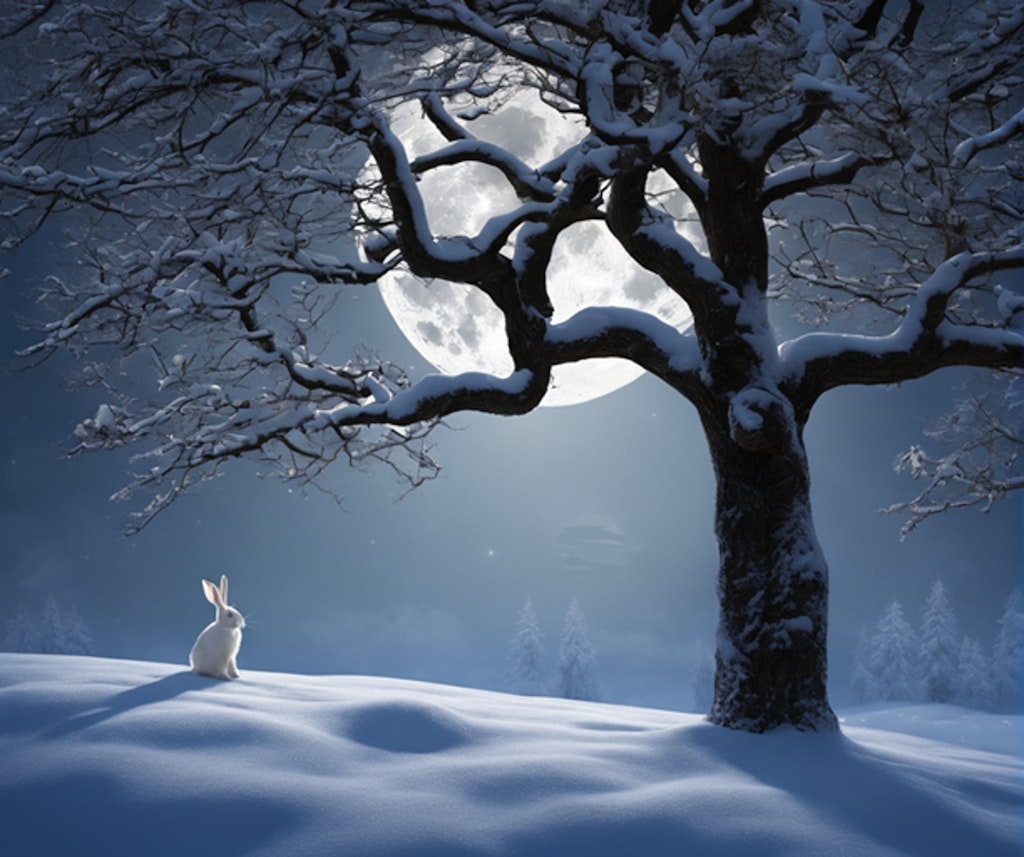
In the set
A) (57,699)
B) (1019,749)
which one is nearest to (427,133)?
(57,699)

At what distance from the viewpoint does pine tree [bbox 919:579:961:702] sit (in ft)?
78.6

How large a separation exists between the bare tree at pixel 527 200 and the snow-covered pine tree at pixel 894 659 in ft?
65.6

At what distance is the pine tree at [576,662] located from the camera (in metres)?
27.0

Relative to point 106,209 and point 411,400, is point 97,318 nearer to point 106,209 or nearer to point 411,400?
point 106,209

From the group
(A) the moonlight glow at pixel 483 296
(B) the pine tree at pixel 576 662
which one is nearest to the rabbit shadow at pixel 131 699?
(A) the moonlight glow at pixel 483 296

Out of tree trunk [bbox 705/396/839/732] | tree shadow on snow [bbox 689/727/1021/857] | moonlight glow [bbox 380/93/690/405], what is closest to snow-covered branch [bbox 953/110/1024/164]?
tree trunk [bbox 705/396/839/732]

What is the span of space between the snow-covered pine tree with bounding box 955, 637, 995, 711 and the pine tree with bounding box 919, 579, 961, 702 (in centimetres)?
22

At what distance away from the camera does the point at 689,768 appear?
482cm

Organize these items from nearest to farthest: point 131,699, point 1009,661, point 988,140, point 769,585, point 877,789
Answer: point 877,789
point 131,699
point 988,140
point 769,585
point 1009,661

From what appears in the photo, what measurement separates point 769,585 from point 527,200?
4177mm

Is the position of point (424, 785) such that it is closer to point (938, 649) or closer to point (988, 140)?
point (988, 140)

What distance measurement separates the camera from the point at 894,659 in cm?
2566

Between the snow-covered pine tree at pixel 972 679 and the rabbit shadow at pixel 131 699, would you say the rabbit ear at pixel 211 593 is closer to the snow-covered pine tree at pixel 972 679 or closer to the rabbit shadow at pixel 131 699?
the rabbit shadow at pixel 131 699

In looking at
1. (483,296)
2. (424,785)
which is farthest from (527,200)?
(424,785)
